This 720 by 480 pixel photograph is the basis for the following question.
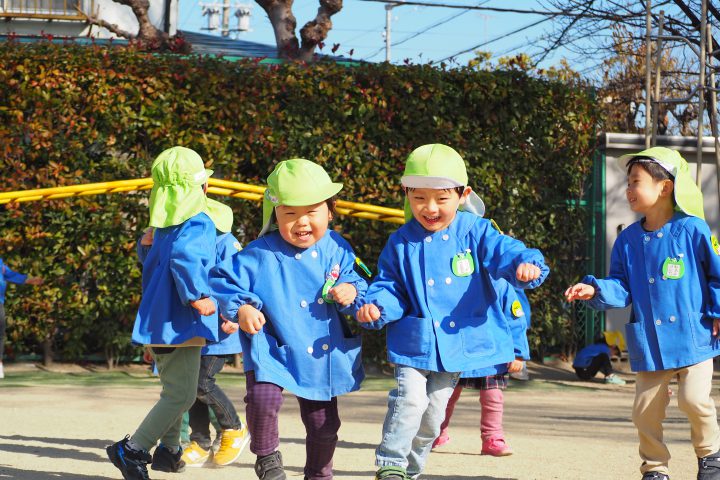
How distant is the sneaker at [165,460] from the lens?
5535 millimetres

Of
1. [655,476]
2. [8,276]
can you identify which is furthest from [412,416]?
[8,276]

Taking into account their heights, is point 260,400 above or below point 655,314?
below

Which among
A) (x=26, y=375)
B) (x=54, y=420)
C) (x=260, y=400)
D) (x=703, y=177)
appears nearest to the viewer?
(x=260, y=400)

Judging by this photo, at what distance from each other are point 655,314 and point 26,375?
6.54 m

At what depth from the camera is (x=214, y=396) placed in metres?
5.91

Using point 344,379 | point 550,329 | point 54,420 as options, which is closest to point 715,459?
point 344,379

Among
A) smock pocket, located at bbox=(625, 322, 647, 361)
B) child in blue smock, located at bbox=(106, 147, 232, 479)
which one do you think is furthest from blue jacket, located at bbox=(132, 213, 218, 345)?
smock pocket, located at bbox=(625, 322, 647, 361)

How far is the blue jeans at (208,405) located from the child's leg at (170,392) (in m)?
0.38

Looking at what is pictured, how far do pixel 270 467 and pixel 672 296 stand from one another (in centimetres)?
205

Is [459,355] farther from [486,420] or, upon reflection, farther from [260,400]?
[486,420]

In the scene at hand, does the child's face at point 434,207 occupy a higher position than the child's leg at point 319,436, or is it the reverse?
the child's face at point 434,207

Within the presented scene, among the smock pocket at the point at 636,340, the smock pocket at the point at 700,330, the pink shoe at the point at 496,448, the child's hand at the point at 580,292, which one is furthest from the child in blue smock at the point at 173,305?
the smock pocket at the point at 700,330

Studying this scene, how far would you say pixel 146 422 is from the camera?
5270 mm

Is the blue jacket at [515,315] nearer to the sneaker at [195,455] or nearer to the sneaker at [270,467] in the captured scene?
→ the sneaker at [270,467]
